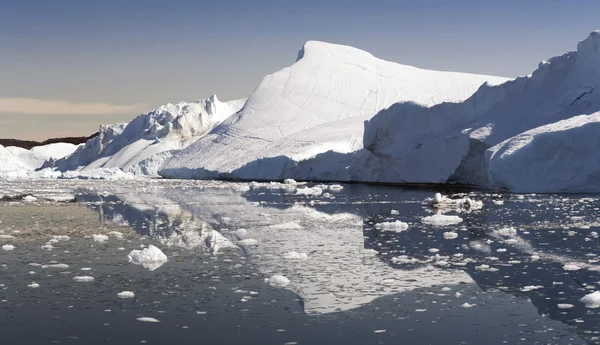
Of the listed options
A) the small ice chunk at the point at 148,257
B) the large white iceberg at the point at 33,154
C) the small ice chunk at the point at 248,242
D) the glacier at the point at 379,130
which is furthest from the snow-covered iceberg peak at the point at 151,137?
the small ice chunk at the point at 148,257

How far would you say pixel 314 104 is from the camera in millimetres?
55250

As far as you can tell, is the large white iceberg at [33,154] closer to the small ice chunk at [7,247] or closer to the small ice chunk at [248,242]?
the small ice chunk at [7,247]

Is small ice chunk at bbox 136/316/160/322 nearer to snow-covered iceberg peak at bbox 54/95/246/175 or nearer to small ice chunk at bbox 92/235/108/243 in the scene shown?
small ice chunk at bbox 92/235/108/243

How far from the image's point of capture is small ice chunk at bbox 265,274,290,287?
26.1 ft

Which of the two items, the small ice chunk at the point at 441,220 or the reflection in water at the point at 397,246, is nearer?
the reflection in water at the point at 397,246

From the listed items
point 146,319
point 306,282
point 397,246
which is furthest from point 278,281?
point 397,246

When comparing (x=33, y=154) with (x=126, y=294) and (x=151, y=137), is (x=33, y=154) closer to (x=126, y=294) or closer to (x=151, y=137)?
(x=151, y=137)

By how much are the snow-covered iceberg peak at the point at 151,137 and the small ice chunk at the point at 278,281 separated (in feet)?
176

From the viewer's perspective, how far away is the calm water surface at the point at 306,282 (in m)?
5.98

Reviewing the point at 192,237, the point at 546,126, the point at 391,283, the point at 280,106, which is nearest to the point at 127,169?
the point at 280,106

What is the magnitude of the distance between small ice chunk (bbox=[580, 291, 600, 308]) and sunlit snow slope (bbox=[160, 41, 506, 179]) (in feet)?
125

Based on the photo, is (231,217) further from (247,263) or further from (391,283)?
(391,283)

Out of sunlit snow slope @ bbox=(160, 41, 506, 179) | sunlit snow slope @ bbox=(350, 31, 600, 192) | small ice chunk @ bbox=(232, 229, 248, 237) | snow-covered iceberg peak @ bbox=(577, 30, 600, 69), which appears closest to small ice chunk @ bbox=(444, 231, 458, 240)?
small ice chunk @ bbox=(232, 229, 248, 237)

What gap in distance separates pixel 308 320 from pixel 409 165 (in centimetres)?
2512
